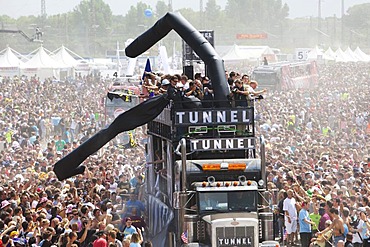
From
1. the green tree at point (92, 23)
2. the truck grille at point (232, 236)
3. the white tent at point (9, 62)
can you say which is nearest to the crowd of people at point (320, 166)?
the truck grille at point (232, 236)

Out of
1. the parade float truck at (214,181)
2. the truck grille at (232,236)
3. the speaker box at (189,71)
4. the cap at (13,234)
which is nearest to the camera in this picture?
the truck grille at (232,236)

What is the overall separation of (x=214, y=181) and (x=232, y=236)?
1.06 m

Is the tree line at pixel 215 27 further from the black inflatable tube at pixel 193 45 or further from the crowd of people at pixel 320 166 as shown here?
the black inflatable tube at pixel 193 45

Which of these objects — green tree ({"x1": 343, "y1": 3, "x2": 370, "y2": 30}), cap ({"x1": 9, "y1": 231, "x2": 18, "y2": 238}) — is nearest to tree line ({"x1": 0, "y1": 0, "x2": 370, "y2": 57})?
green tree ({"x1": 343, "y1": 3, "x2": 370, "y2": 30})

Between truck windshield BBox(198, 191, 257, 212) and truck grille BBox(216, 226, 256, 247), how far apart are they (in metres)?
0.47

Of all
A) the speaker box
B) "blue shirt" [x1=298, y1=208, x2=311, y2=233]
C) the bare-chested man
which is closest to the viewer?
the bare-chested man

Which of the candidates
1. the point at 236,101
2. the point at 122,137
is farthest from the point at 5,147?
the point at 236,101

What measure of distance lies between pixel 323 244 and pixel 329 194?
3045 mm

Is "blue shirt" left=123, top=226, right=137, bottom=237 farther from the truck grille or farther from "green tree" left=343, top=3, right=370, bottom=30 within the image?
"green tree" left=343, top=3, right=370, bottom=30

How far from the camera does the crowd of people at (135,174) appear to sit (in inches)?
653

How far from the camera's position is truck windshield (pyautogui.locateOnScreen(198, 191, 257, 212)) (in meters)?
14.8

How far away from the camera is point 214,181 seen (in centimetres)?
1509

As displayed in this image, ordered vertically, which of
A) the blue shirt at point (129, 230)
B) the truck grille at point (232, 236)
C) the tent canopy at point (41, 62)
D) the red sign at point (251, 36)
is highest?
the red sign at point (251, 36)

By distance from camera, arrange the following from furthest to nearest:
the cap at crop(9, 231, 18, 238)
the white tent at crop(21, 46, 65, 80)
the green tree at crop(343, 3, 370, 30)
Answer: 1. the green tree at crop(343, 3, 370, 30)
2. the white tent at crop(21, 46, 65, 80)
3. the cap at crop(9, 231, 18, 238)
